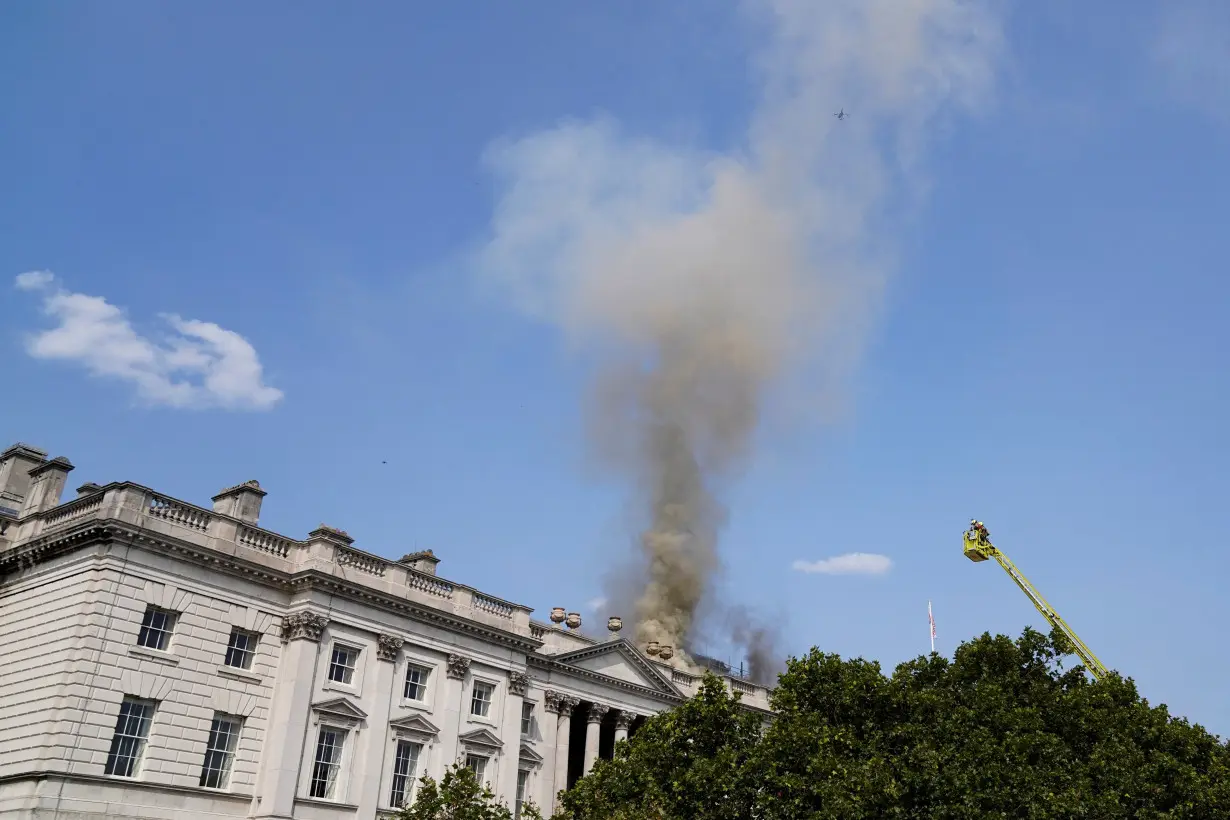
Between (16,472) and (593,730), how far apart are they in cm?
2995

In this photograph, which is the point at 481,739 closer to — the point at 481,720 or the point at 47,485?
the point at 481,720

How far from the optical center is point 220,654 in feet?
131

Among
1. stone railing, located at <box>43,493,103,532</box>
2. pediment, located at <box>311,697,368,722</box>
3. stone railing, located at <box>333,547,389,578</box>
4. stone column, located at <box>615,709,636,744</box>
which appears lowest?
pediment, located at <box>311,697,368,722</box>

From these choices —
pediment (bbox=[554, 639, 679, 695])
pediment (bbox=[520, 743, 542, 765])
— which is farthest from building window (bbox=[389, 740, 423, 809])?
pediment (bbox=[554, 639, 679, 695])

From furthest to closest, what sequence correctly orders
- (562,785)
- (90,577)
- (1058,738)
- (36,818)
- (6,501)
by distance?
(562,785) < (6,501) < (1058,738) < (90,577) < (36,818)

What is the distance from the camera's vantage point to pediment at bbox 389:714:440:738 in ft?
145

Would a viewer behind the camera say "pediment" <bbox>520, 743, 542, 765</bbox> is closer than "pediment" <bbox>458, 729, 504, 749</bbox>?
No

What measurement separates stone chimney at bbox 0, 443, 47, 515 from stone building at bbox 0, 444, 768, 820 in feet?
0.30

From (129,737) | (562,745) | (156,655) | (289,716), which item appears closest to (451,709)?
(289,716)

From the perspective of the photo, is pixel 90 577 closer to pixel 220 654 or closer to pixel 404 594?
pixel 220 654

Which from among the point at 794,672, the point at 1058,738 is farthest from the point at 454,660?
the point at 1058,738

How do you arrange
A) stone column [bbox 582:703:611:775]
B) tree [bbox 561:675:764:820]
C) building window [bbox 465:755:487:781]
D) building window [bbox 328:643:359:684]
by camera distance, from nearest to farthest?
tree [bbox 561:675:764:820]
building window [bbox 328:643:359:684]
building window [bbox 465:755:487:781]
stone column [bbox 582:703:611:775]

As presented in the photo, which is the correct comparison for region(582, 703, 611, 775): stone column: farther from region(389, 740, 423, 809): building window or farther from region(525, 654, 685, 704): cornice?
region(389, 740, 423, 809): building window

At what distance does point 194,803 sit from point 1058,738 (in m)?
33.3
